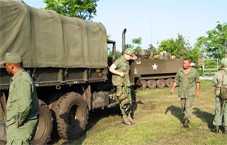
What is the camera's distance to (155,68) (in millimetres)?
20703

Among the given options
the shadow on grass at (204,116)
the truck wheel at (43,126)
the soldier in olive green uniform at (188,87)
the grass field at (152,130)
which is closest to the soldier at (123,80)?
the grass field at (152,130)

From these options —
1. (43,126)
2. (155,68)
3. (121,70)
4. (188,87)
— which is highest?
(121,70)

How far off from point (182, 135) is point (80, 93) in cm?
270

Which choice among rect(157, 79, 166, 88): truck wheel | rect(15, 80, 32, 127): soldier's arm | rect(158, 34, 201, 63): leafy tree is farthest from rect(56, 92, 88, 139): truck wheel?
rect(158, 34, 201, 63): leafy tree

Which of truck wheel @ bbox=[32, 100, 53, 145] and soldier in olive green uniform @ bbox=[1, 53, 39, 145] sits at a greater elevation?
soldier in olive green uniform @ bbox=[1, 53, 39, 145]

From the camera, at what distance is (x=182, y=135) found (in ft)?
24.4

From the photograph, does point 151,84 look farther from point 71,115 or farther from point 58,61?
point 58,61

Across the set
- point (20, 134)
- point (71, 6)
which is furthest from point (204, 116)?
point (71, 6)

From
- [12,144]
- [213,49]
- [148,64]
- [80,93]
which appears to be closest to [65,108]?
[80,93]

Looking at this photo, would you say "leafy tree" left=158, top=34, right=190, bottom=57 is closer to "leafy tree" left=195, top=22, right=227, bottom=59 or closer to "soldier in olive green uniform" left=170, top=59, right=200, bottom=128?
"leafy tree" left=195, top=22, right=227, bottom=59

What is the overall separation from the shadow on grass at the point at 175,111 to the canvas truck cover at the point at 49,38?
276 centimetres

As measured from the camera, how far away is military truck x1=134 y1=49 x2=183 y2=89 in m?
20.3

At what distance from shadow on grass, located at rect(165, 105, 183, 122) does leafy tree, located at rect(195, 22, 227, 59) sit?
3454cm

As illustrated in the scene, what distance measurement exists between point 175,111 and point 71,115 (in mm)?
4213
